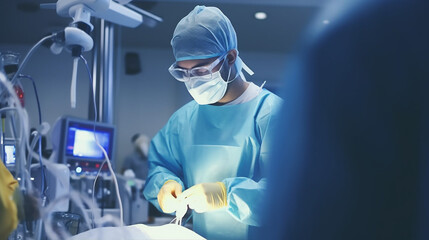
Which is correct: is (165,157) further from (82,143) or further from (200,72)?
(82,143)

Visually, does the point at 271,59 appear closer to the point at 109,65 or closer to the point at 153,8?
the point at 153,8

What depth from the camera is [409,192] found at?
1.90ft

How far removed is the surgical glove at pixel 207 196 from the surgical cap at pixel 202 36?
0.45 meters

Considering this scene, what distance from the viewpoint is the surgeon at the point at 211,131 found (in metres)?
1.43

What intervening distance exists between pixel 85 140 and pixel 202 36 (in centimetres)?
124

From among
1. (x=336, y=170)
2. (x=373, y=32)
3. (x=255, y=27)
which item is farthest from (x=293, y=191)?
(x=255, y=27)

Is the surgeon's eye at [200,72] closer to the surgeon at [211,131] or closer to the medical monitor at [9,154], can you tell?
the surgeon at [211,131]

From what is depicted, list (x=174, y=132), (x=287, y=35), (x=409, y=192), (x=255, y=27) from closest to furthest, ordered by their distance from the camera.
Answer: (x=409, y=192) → (x=174, y=132) → (x=255, y=27) → (x=287, y=35)

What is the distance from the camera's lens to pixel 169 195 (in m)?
1.40

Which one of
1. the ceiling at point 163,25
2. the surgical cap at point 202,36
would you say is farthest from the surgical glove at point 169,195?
the ceiling at point 163,25

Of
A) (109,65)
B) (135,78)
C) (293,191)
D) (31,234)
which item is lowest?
(31,234)

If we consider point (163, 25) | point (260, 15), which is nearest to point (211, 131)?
point (260, 15)

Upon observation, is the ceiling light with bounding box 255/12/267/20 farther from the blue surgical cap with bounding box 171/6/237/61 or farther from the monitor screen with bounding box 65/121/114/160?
the blue surgical cap with bounding box 171/6/237/61

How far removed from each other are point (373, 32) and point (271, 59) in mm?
5342
